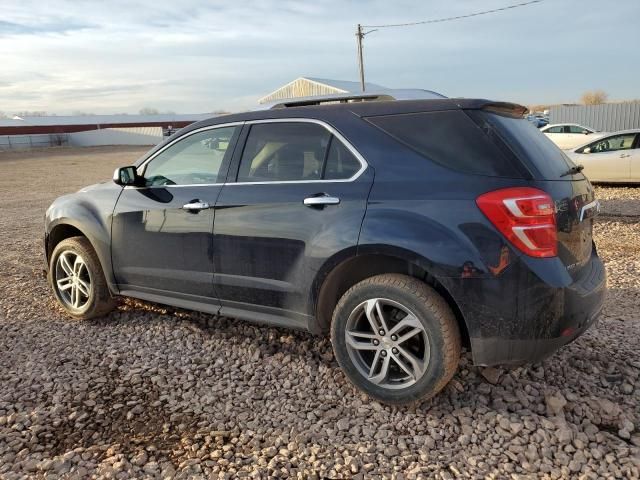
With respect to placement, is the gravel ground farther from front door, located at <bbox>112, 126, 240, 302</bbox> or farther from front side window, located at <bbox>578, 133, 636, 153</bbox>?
front side window, located at <bbox>578, 133, 636, 153</bbox>

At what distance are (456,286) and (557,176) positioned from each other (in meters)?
0.86

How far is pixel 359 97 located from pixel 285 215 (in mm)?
976

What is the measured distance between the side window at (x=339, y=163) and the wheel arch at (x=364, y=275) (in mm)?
503

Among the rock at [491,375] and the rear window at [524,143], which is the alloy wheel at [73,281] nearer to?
the rock at [491,375]

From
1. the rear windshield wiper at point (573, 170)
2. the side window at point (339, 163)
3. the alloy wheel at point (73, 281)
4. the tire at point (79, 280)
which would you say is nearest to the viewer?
the rear windshield wiper at point (573, 170)

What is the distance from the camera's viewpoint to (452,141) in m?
3.01

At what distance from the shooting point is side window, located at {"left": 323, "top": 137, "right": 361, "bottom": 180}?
10.6 feet

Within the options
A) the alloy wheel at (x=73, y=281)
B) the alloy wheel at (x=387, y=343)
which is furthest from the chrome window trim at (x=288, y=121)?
the alloy wheel at (x=73, y=281)

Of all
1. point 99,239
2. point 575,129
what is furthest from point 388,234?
point 575,129

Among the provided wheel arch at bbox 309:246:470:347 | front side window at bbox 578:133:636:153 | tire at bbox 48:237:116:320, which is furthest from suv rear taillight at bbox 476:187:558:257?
front side window at bbox 578:133:636:153

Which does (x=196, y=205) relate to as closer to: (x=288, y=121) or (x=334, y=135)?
(x=288, y=121)

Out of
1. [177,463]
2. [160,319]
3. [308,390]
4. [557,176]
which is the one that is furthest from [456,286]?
[160,319]

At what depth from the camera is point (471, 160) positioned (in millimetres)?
2920

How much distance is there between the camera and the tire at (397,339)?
2.92m
